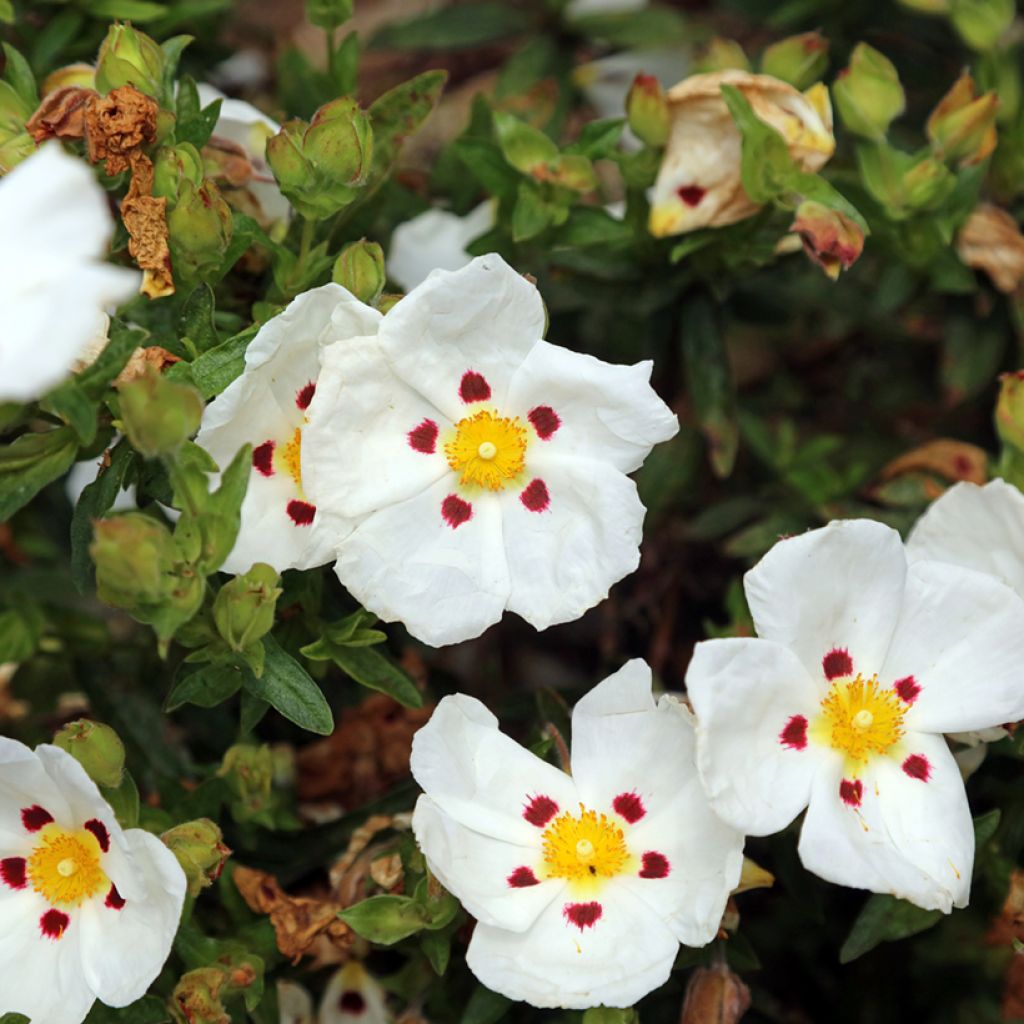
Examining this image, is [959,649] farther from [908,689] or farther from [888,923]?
[888,923]

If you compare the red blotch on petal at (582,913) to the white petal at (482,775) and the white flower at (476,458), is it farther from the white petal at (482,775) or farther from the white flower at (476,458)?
the white flower at (476,458)

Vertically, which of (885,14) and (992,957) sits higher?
(885,14)

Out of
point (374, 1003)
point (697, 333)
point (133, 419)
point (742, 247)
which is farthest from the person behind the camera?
point (697, 333)

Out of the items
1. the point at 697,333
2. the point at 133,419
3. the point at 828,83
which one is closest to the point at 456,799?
the point at 133,419

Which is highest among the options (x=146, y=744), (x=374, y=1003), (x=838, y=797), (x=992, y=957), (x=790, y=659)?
(x=790, y=659)

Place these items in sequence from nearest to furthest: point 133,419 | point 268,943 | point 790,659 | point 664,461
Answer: point 133,419, point 790,659, point 268,943, point 664,461

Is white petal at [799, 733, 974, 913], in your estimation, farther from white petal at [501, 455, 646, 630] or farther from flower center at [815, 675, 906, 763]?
white petal at [501, 455, 646, 630]

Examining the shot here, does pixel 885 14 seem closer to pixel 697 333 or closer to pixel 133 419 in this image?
pixel 697 333

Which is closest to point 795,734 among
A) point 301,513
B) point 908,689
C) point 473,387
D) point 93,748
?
point 908,689
